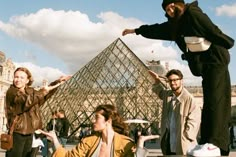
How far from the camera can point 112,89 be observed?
40.7 m

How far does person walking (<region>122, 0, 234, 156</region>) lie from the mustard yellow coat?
83 centimetres

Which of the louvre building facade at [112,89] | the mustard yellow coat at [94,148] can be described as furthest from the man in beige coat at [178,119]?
the louvre building facade at [112,89]

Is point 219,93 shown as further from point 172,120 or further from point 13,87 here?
point 13,87

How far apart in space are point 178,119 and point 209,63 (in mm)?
1173

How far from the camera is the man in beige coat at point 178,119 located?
3.97 metres

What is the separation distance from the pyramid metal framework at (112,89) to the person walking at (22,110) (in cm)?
3361

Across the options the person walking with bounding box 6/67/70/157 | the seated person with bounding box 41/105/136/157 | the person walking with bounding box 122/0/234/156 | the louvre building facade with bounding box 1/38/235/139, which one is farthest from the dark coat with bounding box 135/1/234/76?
the louvre building facade with bounding box 1/38/235/139

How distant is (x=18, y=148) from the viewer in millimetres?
4160

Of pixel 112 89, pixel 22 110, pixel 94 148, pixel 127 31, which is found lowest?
pixel 94 148

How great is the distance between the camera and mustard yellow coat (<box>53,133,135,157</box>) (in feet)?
12.0

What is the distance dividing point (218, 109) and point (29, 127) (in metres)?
1.97

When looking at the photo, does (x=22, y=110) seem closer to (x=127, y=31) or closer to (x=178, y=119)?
(x=127, y=31)

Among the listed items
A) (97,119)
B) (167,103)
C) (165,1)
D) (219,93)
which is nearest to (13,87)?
(97,119)

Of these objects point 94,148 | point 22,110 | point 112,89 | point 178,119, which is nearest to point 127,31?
point 178,119
